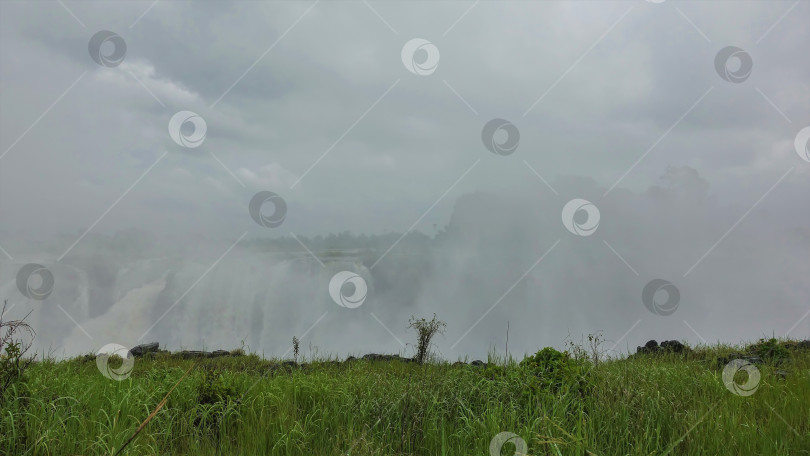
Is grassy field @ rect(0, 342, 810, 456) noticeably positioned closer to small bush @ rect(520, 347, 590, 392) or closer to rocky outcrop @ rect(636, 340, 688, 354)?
small bush @ rect(520, 347, 590, 392)

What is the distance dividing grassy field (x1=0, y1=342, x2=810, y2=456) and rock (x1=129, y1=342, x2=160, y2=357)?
8133mm

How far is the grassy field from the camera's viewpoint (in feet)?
20.6

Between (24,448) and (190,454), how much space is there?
6.33 ft

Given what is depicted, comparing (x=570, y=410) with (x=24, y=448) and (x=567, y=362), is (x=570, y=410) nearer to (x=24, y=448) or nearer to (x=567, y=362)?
(x=567, y=362)

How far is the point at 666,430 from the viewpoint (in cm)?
705

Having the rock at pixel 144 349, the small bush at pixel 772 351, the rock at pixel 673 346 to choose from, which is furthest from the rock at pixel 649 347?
the rock at pixel 144 349

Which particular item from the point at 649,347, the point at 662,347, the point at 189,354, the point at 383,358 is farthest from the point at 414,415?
the point at 649,347

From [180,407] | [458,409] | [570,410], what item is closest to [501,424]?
[458,409]

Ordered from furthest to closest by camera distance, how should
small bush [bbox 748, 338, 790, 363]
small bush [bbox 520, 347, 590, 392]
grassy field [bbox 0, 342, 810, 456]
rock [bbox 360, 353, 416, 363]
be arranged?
rock [bbox 360, 353, 416, 363] < small bush [bbox 748, 338, 790, 363] < small bush [bbox 520, 347, 590, 392] < grassy field [bbox 0, 342, 810, 456]

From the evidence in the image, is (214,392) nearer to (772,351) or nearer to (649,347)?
(772,351)

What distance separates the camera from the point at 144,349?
17.4m

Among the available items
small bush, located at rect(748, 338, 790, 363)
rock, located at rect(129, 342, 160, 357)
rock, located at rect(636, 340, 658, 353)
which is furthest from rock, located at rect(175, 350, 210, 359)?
small bush, located at rect(748, 338, 790, 363)

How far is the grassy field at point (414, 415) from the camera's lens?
6289 mm

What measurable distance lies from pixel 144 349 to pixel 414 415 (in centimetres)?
1365
